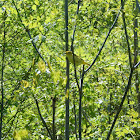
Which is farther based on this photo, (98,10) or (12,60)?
(12,60)

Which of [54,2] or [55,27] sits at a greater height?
[54,2]

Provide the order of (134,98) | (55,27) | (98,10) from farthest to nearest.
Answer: (134,98) → (98,10) → (55,27)

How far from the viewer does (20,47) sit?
149 inches

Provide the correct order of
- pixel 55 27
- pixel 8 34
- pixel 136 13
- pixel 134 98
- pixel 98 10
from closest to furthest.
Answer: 1. pixel 136 13
2. pixel 55 27
3. pixel 98 10
4. pixel 8 34
5. pixel 134 98

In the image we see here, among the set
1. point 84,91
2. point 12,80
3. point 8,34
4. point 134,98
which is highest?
point 8,34

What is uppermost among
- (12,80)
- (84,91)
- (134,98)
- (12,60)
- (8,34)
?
(8,34)

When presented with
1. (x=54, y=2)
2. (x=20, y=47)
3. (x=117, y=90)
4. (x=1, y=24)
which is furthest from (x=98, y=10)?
(x=117, y=90)

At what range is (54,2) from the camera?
250 cm

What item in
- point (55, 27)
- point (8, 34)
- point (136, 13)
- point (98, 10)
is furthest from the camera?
point (8, 34)

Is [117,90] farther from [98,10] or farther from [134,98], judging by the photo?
[98,10]

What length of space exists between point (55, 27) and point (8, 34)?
60.2 inches

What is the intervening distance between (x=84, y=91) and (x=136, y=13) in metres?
1.01

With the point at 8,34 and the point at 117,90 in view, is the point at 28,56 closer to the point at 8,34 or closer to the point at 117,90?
the point at 8,34

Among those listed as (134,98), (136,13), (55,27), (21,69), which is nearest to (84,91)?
(55,27)
